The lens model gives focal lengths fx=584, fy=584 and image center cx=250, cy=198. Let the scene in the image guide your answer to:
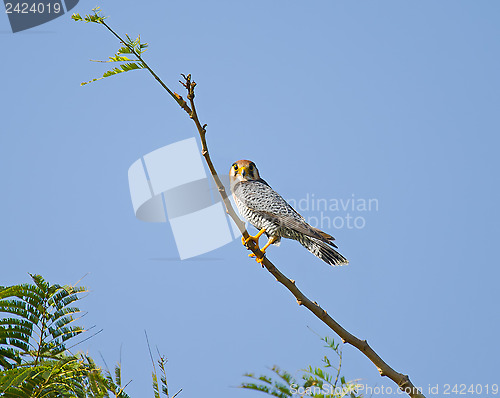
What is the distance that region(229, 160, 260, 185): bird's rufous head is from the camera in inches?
334

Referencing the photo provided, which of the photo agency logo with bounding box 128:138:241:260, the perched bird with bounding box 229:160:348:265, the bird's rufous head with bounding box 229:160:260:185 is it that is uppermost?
the bird's rufous head with bounding box 229:160:260:185

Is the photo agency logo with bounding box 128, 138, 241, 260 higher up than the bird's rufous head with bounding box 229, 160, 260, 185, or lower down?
lower down

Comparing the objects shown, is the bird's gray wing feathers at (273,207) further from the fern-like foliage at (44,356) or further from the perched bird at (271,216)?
the fern-like foliage at (44,356)

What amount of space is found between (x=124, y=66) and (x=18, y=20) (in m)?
5.56

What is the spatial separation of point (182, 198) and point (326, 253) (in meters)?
1.83

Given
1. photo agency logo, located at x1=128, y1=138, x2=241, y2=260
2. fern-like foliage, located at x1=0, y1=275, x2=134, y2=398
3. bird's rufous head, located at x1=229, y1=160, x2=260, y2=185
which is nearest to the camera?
fern-like foliage, located at x1=0, y1=275, x2=134, y2=398

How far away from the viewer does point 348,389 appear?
2941 millimetres

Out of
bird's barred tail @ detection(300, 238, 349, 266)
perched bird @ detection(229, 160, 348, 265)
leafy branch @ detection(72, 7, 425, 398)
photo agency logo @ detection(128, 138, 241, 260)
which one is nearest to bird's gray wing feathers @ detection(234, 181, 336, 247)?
perched bird @ detection(229, 160, 348, 265)

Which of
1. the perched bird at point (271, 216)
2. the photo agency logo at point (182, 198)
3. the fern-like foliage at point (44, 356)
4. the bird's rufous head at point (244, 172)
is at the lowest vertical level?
the fern-like foliage at point (44, 356)

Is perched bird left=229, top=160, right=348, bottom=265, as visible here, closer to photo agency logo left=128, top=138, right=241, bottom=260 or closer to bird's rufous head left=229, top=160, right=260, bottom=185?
bird's rufous head left=229, top=160, right=260, bottom=185

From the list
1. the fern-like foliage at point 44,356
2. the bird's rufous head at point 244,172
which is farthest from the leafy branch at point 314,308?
the bird's rufous head at point 244,172

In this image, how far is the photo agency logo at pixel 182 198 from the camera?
6422 millimetres

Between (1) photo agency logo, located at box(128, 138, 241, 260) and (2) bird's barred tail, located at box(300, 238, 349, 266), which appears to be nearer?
(1) photo agency logo, located at box(128, 138, 241, 260)

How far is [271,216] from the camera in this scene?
742 centimetres
